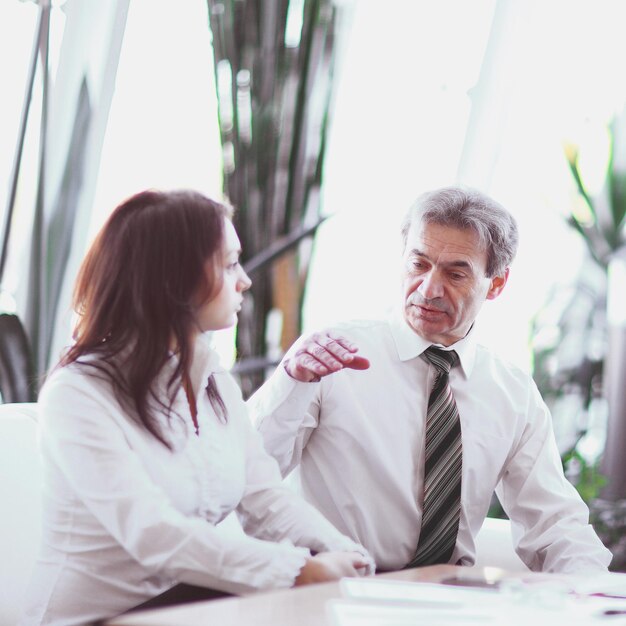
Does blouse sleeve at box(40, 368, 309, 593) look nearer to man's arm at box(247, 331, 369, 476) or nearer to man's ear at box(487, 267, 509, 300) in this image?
man's arm at box(247, 331, 369, 476)

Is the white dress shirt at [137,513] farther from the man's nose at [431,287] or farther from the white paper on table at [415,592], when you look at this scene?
the man's nose at [431,287]

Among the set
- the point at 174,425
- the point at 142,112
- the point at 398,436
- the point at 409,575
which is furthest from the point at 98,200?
the point at 409,575

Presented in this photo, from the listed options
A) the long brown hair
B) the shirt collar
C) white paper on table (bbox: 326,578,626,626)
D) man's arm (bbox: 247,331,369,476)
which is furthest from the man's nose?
white paper on table (bbox: 326,578,626,626)

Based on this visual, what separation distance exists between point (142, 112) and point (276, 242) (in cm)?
71

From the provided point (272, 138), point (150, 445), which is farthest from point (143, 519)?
point (272, 138)

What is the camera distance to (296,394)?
2.05 meters

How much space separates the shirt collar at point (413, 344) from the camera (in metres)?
2.31

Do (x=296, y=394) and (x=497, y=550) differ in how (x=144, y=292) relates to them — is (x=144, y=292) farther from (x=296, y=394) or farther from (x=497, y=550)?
(x=497, y=550)

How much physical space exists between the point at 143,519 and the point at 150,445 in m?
0.16

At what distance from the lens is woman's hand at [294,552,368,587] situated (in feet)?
4.88

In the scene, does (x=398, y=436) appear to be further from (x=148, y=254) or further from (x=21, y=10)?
(x=21, y=10)

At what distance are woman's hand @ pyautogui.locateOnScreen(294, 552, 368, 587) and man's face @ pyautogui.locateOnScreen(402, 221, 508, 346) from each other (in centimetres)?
84

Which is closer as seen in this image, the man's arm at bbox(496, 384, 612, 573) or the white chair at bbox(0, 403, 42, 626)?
the white chair at bbox(0, 403, 42, 626)

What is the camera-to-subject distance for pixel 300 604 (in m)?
1.19
